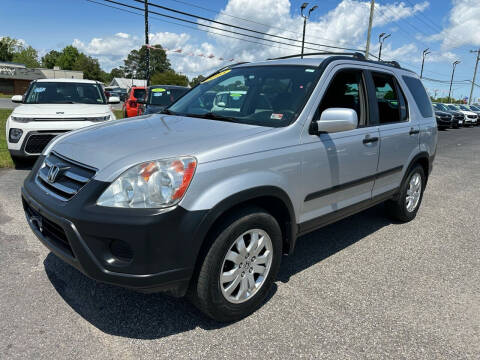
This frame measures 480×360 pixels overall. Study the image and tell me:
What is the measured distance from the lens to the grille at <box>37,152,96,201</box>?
2.29 m

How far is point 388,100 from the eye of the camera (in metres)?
4.01

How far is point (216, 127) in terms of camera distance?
109 inches

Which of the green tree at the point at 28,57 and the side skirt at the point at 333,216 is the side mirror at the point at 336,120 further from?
the green tree at the point at 28,57

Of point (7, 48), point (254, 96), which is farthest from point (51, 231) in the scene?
point (7, 48)

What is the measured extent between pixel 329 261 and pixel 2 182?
5.20 m

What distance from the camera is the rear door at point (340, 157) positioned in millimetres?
2934

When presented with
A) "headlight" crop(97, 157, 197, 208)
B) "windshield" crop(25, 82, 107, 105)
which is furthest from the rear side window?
"windshield" crop(25, 82, 107, 105)

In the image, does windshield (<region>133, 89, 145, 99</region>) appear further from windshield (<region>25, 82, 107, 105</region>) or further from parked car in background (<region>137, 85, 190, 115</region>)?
windshield (<region>25, 82, 107, 105</region>)

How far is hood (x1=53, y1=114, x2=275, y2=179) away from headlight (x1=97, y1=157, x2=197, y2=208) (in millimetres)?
67

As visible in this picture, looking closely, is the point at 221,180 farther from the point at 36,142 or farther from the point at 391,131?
the point at 36,142

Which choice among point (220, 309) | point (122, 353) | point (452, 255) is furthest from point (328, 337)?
point (452, 255)

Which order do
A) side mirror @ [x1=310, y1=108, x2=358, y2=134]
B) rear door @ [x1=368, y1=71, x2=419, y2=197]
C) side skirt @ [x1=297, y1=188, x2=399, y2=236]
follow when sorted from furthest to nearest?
1. rear door @ [x1=368, y1=71, x2=419, y2=197]
2. side skirt @ [x1=297, y1=188, x2=399, y2=236]
3. side mirror @ [x1=310, y1=108, x2=358, y2=134]

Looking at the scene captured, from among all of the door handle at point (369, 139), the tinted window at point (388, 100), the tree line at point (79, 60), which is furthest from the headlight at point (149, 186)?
the tree line at point (79, 60)

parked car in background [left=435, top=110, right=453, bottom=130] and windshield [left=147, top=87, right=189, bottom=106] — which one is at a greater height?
windshield [left=147, top=87, right=189, bottom=106]
